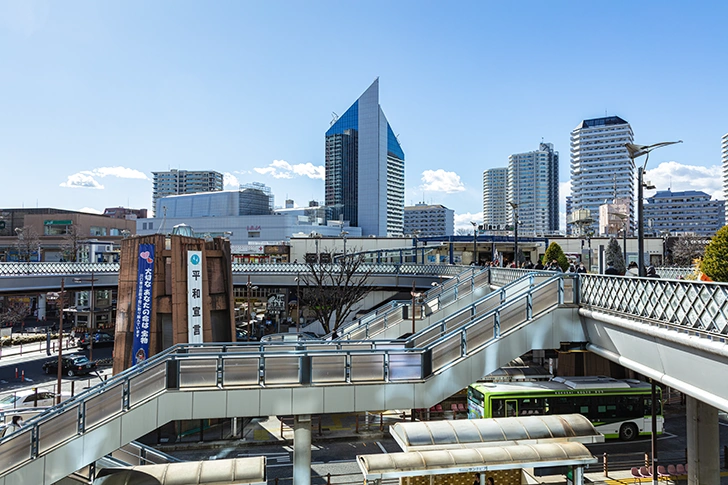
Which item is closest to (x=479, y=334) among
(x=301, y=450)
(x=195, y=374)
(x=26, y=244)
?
(x=301, y=450)

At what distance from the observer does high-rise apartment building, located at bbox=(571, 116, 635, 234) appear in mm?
169500

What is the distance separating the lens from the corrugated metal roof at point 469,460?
1259 cm

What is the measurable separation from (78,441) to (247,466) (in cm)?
445

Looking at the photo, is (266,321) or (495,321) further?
(266,321)

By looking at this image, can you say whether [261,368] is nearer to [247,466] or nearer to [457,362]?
[247,466]

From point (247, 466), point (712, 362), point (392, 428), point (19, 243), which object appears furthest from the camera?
point (19, 243)

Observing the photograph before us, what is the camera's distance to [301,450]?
1363 cm

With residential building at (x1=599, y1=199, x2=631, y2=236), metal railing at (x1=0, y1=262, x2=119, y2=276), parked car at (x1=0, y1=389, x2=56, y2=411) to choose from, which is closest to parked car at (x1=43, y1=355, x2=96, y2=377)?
metal railing at (x1=0, y1=262, x2=119, y2=276)

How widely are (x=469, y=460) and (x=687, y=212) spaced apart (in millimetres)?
220560

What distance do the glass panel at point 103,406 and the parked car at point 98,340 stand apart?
38788mm

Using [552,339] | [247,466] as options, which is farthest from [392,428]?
[552,339]

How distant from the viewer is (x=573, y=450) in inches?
532

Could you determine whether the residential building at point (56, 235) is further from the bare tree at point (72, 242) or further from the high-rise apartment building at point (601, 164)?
the high-rise apartment building at point (601, 164)

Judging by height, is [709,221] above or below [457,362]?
above
